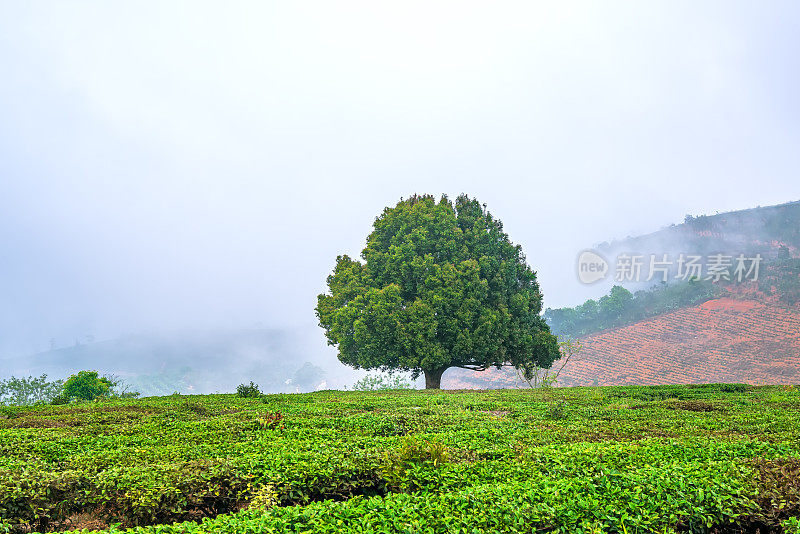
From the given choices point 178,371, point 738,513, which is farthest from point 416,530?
point 178,371

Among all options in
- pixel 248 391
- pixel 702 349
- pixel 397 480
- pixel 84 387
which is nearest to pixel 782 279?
pixel 702 349

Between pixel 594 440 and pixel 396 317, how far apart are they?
45.2 ft

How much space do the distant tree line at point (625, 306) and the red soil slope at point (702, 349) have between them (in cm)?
161

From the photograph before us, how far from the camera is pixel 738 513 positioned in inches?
141

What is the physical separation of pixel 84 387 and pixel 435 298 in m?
13.2

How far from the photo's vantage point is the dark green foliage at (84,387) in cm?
1662

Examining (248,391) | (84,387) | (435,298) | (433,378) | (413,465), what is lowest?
(413,465)

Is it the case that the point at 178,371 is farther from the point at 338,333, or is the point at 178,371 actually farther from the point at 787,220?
the point at 787,220

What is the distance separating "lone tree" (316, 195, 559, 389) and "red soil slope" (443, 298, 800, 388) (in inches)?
867

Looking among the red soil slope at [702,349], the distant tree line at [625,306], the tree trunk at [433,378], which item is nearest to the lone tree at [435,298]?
the tree trunk at [433,378]

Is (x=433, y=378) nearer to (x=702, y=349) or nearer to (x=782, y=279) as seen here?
(x=702, y=349)

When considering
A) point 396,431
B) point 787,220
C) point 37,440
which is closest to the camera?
point 37,440

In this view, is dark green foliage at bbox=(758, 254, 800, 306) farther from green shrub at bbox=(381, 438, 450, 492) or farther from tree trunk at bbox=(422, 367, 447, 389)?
green shrub at bbox=(381, 438, 450, 492)

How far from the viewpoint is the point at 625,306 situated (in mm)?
62344
